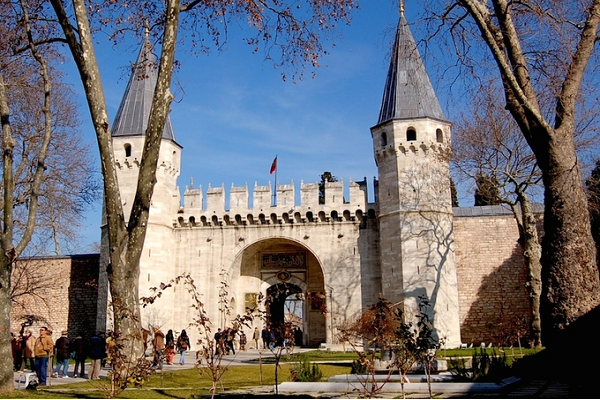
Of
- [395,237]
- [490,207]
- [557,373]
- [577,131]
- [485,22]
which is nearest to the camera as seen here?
[557,373]

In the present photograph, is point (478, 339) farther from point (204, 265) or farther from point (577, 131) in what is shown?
point (204, 265)

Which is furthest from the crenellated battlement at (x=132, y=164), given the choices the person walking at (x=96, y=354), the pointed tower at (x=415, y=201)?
the person walking at (x=96, y=354)

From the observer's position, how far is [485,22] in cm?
834

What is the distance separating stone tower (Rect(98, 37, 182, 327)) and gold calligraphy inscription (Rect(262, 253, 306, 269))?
4.30 metres

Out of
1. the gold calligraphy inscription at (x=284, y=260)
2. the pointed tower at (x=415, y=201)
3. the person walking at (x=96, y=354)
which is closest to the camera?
the person walking at (x=96, y=354)

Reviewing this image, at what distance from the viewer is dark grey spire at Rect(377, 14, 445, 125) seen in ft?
72.7

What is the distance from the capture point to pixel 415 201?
21.1 metres

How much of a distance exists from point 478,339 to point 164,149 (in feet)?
47.8

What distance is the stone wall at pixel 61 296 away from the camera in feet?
78.5

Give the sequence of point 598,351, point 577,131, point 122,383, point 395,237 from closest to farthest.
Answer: point 122,383 → point 598,351 → point 577,131 → point 395,237

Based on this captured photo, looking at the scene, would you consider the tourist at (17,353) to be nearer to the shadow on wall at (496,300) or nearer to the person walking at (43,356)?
the person walking at (43,356)

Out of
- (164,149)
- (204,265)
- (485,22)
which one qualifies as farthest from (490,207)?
(485,22)

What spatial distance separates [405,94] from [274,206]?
22.9 ft

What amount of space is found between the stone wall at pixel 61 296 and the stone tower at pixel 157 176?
230cm
